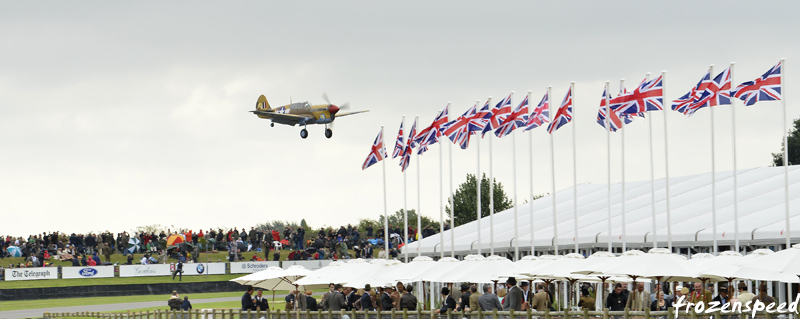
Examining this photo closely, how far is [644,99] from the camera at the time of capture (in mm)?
34219

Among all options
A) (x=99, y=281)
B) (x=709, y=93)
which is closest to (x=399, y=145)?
(x=709, y=93)

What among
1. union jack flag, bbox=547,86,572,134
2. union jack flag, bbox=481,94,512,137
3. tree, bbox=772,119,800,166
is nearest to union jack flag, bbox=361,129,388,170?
union jack flag, bbox=481,94,512,137

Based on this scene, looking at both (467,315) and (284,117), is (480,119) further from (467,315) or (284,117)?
(284,117)

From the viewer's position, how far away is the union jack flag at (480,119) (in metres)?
39.5

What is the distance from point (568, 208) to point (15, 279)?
30426 millimetres

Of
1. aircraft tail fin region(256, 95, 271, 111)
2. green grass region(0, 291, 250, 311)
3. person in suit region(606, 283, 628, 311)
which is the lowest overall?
green grass region(0, 291, 250, 311)

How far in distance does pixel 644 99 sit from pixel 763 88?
385 cm

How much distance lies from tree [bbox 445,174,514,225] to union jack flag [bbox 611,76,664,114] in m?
64.3

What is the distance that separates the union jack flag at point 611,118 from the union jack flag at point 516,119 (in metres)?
2.61

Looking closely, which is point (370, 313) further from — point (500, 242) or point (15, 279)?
point (15, 279)

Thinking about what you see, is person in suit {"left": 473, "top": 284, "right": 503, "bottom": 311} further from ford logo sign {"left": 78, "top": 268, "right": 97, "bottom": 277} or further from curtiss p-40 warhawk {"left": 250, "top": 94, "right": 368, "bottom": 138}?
ford logo sign {"left": 78, "top": 268, "right": 97, "bottom": 277}

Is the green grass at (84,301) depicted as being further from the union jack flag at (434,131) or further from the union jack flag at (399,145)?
the union jack flag at (434,131)

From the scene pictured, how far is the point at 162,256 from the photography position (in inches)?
2621

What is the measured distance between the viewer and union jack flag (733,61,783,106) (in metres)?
31.5
